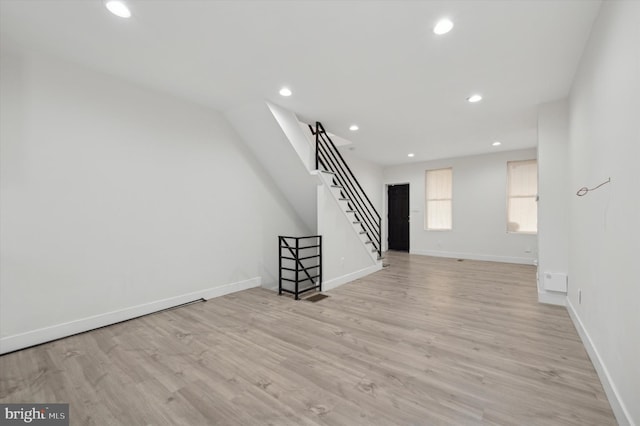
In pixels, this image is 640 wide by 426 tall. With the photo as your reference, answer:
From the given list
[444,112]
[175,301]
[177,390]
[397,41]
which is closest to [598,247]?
[397,41]

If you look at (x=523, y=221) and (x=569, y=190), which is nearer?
(x=569, y=190)

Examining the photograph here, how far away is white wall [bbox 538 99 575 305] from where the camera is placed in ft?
11.4

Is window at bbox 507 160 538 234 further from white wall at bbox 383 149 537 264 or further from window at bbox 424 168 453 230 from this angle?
window at bbox 424 168 453 230

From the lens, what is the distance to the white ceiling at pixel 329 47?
2.01 meters

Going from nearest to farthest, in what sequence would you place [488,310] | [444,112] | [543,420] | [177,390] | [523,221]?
1. [543,420]
2. [177,390]
3. [488,310]
4. [444,112]
5. [523,221]

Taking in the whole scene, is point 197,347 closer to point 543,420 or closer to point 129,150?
point 129,150

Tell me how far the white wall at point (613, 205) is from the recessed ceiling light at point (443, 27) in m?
0.98

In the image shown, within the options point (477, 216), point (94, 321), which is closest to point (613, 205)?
point (94, 321)

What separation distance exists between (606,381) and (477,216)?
5697 millimetres

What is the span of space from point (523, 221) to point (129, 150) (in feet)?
26.1

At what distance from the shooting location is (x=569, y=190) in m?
3.21

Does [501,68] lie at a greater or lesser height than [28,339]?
greater
